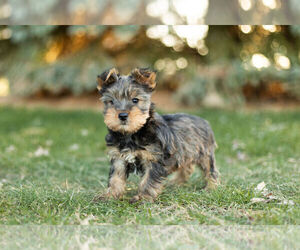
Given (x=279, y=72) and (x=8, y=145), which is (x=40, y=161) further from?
(x=279, y=72)

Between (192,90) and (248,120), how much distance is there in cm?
251

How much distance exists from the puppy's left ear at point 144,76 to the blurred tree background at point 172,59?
7119mm

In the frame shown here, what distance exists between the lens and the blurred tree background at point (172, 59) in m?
11.6

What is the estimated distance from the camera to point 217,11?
159 inches

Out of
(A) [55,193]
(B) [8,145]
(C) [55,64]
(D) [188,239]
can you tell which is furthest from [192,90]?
(D) [188,239]

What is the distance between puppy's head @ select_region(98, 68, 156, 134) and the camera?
12.2 feet

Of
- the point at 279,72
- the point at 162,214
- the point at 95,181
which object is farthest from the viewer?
the point at 279,72

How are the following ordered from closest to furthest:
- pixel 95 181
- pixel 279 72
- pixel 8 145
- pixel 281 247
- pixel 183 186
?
pixel 281 247 < pixel 183 186 < pixel 95 181 < pixel 8 145 < pixel 279 72

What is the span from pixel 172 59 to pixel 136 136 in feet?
28.4

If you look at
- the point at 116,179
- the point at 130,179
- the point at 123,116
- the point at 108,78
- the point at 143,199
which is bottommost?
the point at 130,179

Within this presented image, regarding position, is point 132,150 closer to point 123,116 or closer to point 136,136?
point 136,136

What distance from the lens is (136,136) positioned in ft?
13.1

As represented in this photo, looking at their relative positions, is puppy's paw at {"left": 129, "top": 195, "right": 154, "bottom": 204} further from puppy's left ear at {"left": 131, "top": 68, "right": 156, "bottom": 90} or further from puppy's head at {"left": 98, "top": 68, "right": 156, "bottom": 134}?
puppy's left ear at {"left": 131, "top": 68, "right": 156, "bottom": 90}

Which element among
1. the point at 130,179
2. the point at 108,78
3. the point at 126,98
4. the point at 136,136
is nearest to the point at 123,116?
the point at 126,98
